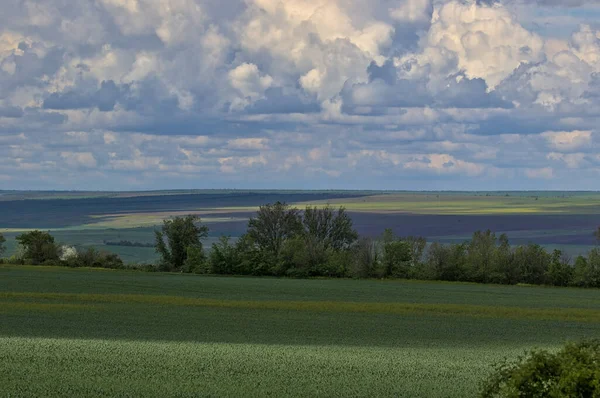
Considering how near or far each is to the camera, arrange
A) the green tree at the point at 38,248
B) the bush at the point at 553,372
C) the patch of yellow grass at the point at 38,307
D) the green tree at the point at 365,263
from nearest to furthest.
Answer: the bush at the point at 553,372 < the patch of yellow grass at the point at 38,307 < the green tree at the point at 365,263 < the green tree at the point at 38,248

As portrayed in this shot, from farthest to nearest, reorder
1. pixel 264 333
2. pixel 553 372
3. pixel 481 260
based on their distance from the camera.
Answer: pixel 481 260 < pixel 264 333 < pixel 553 372

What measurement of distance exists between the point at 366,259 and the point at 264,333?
49.8 meters

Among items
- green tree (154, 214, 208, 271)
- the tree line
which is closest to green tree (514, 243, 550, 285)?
the tree line

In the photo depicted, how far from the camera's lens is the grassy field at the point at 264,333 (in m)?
23.8

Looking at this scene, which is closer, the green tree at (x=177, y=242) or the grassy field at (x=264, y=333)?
the grassy field at (x=264, y=333)

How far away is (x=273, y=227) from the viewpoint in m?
108

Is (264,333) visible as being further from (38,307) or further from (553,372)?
(553,372)

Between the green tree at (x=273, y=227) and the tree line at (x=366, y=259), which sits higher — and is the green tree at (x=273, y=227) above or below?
above

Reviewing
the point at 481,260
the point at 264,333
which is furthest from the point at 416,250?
the point at 264,333

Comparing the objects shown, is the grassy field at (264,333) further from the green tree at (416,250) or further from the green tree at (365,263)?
the green tree at (416,250)

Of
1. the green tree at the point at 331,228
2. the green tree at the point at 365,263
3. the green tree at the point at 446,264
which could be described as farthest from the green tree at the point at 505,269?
the green tree at the point at 331,228

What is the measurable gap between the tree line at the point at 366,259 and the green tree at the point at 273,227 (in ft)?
1.67

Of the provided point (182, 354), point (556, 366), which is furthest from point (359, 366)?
point (556, 366)

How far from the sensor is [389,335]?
40.8 m
